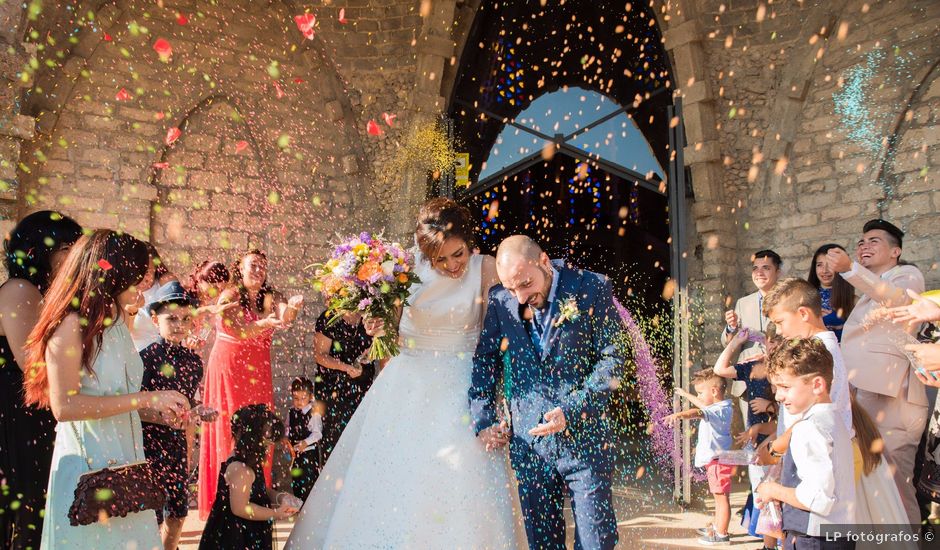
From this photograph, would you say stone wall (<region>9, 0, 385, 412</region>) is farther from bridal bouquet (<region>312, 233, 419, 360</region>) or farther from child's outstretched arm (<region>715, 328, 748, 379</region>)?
child's outstretched arm (<region>715, 328, 748, 379</region>)

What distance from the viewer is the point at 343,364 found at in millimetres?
5875

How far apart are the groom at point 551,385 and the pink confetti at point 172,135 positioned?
16.8 ft

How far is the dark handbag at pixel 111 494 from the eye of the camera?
243cm

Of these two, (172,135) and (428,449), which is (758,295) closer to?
(428,449)

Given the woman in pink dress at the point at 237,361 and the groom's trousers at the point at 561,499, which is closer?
the groom's trousers at the point at 561,499

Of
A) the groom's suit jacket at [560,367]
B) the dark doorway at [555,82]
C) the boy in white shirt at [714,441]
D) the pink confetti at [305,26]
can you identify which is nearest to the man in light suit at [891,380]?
the boy in white shirt at [714,441]

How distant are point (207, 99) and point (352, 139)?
5.08 ft

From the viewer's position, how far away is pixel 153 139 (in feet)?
24.3

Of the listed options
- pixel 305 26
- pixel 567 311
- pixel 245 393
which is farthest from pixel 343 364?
pixel 305 26

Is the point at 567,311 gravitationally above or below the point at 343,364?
above

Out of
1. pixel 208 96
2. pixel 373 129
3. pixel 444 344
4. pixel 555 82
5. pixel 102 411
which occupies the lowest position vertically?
pixel 102 411

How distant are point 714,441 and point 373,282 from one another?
9.71ft

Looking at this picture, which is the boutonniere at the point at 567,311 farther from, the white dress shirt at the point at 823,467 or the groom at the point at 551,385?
the white dress shirt at the point at 823,467

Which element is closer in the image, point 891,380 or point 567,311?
point 567,311
